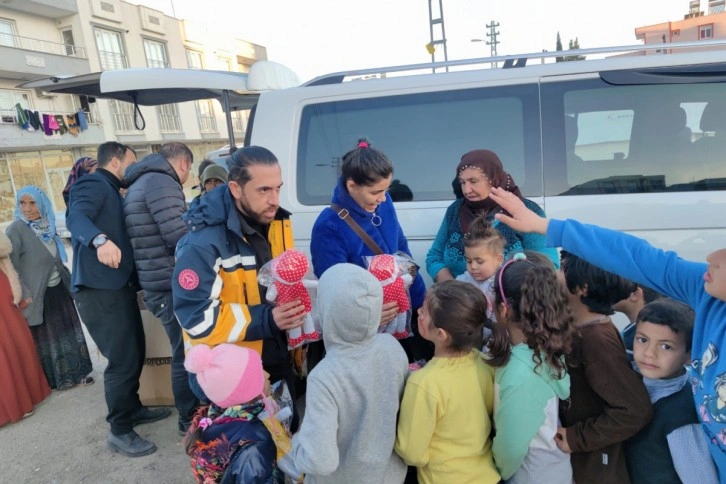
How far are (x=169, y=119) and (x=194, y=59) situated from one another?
5255 mm

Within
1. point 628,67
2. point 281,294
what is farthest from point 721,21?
point 281,294

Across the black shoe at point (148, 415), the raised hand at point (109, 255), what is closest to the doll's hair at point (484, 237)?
the raised hand at point (109, 255)

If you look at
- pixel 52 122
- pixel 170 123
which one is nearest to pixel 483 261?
pixel 52 122

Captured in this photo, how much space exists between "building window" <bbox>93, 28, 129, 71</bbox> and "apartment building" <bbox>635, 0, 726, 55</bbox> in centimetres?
3245

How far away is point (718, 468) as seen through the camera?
1.29 metres

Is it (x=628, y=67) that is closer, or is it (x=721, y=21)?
(x=628, y=67)

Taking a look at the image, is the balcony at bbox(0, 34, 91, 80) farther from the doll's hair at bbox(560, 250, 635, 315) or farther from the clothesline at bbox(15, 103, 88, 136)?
the doll's hair at bbox(560, 250, 635, 315)

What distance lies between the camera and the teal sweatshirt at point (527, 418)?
1.44 m

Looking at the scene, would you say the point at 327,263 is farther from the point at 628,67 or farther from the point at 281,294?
the point at 628,67

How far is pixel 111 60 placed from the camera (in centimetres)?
2273

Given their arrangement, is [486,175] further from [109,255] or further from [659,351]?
[109,255]

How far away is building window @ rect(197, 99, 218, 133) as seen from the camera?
27.6 metres

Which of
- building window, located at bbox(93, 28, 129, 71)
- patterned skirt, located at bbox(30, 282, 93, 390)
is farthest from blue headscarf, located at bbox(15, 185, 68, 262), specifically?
building window, located at bbox(93, 28, 129, 71)

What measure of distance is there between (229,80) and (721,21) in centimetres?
4075
